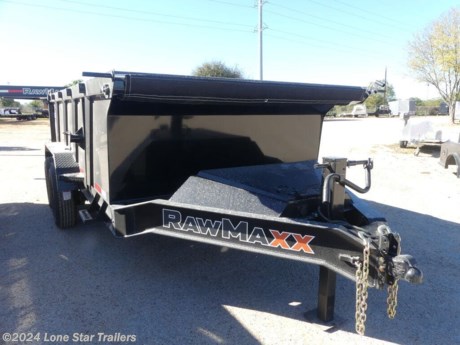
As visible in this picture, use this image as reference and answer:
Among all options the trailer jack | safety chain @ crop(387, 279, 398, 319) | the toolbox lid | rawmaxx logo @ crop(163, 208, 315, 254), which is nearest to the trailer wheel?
the toolbox lid

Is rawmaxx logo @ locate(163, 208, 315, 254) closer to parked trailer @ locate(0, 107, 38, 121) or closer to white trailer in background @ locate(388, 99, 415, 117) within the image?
white trailer in background @ locate(388, 99, 415, 117)

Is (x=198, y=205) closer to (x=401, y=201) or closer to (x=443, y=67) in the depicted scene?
(x=401, y=201)

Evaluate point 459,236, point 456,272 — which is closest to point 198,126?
point 456,272

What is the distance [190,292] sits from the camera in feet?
11.3

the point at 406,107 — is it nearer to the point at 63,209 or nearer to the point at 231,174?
the point at 231,174

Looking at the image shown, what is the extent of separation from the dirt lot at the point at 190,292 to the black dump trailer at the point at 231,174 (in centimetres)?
44

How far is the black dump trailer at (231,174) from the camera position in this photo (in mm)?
2443

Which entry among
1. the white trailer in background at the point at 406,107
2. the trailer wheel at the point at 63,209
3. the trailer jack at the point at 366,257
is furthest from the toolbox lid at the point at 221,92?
the white trailer in background at the point at 406,107

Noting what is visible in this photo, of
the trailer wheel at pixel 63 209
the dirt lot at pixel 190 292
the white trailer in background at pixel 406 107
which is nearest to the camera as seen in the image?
the dirt lot at pixel 190 292

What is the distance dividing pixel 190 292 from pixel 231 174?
112 cm

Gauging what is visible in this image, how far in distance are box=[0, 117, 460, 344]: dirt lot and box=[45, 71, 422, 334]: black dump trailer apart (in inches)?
17.4

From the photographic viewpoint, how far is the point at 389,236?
2.35 meters

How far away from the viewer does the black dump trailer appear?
2443 mm

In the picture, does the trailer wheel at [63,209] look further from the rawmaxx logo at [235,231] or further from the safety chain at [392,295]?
the safety chain at [392,295]
